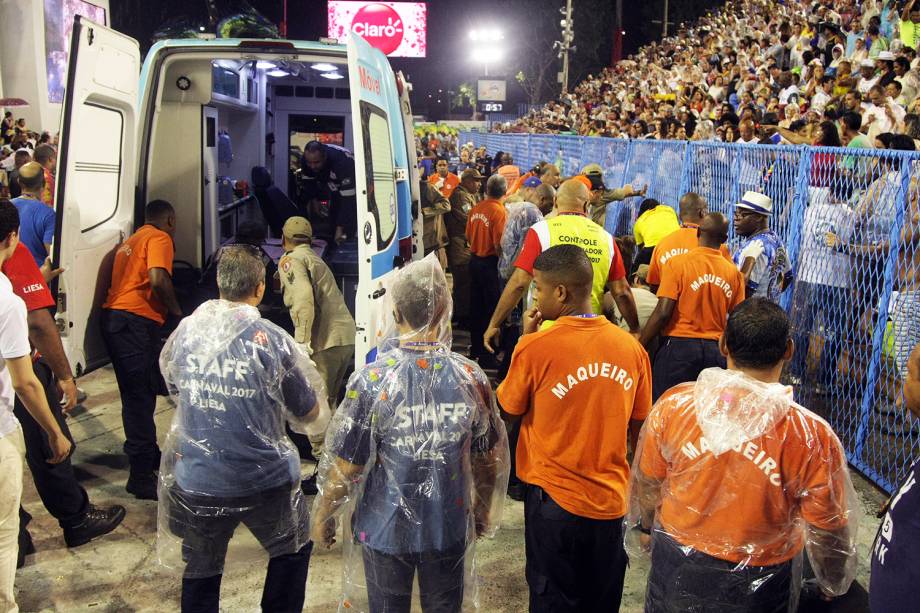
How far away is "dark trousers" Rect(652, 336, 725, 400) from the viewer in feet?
15.1

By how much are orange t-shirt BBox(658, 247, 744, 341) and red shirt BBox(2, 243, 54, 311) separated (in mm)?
3281

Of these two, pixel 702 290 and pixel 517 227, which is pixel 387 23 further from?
pixel 702 290

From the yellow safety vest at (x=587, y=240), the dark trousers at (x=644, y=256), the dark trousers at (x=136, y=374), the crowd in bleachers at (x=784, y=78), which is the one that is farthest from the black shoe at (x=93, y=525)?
the crowd in bleachers at (x=784, y=78)

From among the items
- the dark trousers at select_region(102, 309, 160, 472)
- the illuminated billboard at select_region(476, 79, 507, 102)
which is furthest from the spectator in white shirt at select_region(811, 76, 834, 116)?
the illuminated billboard at select_region(476, 79, 507, 102)

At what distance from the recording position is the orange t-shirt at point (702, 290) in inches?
179

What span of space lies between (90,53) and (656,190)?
6.94 metres

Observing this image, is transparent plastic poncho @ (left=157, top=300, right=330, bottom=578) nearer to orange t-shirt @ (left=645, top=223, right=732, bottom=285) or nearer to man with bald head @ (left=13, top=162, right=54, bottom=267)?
man with bald head @ (left=13, top=162, right=54, bottom=267)

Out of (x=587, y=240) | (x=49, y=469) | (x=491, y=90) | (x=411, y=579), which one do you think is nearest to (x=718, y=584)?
(x=411, y=579)

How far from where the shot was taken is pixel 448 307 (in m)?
2.74

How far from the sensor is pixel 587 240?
4820mm

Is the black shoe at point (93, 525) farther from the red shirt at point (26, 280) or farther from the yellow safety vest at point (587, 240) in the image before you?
the yellow safety vest at point (587, 240)

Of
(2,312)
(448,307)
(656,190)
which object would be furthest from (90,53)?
(656,190)

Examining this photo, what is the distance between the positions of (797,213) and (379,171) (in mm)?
3386

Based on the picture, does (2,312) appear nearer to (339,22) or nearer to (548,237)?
(548,237)
